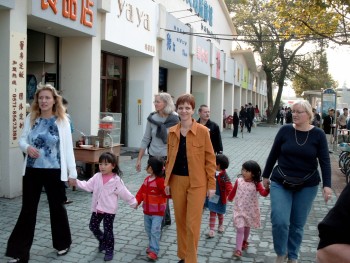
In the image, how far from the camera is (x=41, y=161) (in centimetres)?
455

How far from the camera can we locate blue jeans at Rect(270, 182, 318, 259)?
14.5ft

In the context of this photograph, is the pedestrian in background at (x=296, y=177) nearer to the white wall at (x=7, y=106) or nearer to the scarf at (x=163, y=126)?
the scarf at (x=163, y=126)

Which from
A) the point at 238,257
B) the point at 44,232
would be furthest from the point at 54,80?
the point at 238,257

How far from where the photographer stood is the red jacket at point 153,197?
4.96 meters

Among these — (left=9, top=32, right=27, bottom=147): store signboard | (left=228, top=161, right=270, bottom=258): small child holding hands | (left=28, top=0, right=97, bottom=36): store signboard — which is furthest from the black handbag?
(left=28, top=0, right=97, bottom=36): store signboard

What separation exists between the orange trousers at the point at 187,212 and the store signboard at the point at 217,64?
755 inches

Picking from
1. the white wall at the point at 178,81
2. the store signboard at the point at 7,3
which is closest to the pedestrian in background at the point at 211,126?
the store signboard at the point at 7,3

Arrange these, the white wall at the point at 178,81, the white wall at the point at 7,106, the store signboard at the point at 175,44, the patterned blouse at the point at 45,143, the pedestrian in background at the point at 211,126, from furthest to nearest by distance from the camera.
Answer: the white wall at the point at 178,81 < the store signboard at the point at 175,44 < the white wall at the point at 7,106 < the pedestrian in background at the point at 211,126 < the patterned blouse at the point at 45,143

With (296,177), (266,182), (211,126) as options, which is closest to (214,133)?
(211,126)

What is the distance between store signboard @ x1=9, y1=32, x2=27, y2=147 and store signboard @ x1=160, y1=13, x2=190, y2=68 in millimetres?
7508

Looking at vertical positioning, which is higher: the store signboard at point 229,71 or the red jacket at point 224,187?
the store signboard at point 229,71

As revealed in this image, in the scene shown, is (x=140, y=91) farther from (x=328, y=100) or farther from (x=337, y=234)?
(x=337, y=234)

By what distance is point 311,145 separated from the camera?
445 centimetres

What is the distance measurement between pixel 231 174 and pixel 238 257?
5.84 m
